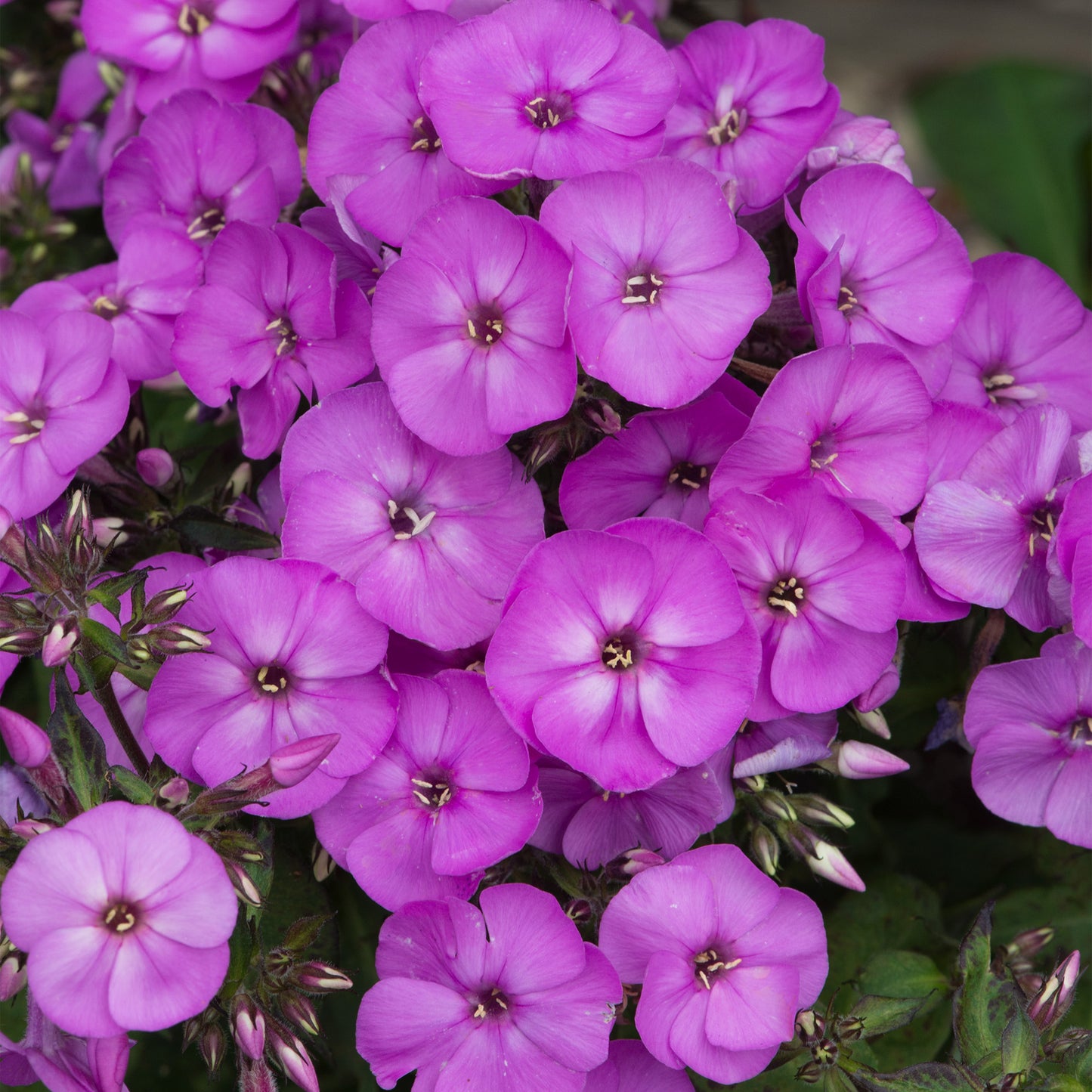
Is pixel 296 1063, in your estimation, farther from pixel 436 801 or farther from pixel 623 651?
pixel 623 651

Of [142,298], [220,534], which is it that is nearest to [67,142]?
[142,298]

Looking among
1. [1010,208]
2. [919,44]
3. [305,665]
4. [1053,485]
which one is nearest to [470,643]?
[305,665]

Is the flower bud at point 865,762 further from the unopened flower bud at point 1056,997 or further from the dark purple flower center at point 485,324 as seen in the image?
the dark purple flower center at point 485,324

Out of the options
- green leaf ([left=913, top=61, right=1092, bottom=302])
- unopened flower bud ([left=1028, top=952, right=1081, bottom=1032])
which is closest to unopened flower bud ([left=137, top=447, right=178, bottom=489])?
unopened flower bud ([left=1028, top=952, right=1081, bottom=1032])

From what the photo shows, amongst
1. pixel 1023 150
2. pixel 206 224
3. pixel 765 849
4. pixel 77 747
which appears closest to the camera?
pixel 77 747

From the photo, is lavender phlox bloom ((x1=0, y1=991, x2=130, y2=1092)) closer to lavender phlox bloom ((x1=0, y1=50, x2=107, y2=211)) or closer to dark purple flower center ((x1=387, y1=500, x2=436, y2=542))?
dark purple flower center ((x1=387, y1=500, x2=436, y2=542))

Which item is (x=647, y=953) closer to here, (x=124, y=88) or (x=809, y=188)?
(x=809, y=188)
